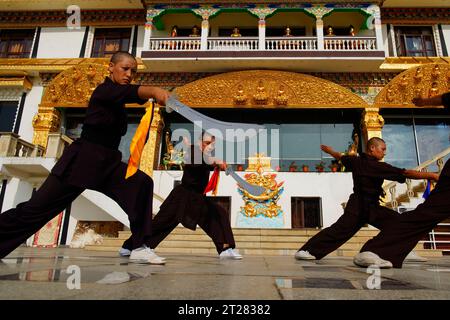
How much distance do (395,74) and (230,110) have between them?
6.02 m

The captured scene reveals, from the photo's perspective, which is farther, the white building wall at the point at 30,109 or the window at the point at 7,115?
the window at the point at 7,115

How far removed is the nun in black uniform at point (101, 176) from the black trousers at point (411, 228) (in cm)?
189

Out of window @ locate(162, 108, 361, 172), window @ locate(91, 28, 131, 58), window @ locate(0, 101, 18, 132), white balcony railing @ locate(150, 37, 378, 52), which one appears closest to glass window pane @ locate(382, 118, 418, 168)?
window @ locate(162, 108, 361, 172)

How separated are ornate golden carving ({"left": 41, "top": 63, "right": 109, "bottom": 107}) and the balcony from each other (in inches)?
75.8

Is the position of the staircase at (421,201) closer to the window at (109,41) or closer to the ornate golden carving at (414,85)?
the ornate golden carving at (414,85)

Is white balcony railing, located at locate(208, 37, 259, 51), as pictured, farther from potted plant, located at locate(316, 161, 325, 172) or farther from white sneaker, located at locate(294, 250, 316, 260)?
white sneaker, located at locate(294, 250, 316, 260)

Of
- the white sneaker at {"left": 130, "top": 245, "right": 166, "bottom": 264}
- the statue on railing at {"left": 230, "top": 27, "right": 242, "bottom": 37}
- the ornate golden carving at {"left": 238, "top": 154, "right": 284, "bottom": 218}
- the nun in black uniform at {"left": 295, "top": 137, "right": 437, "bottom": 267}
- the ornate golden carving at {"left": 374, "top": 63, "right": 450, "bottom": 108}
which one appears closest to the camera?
the white sneaker at {"left": 130, "top": 245, "right": 166, "bottom": 264}

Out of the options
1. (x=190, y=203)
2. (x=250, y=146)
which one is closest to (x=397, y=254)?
(x=190, y=203)

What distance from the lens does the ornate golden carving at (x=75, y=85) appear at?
11062 millimetres

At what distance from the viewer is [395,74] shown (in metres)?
10.8

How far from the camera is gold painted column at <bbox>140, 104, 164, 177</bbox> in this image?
429 inches

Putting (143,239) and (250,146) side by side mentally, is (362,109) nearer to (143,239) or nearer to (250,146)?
(250,146)

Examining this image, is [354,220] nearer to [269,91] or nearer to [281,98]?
[281,98]

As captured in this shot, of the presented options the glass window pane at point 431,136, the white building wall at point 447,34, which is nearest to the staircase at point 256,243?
the glass window pane at point 431,136
